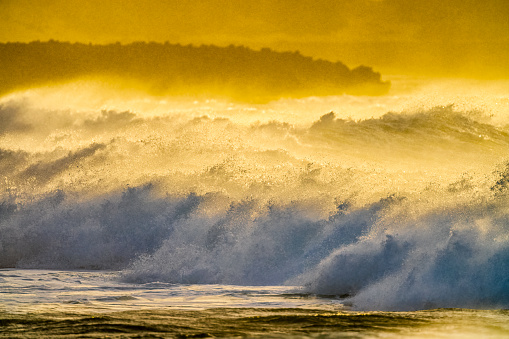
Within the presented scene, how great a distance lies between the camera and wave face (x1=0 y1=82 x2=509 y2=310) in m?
8.79

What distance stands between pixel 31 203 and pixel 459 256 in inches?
398

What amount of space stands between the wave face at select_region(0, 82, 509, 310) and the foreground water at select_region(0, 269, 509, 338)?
3.24 feet

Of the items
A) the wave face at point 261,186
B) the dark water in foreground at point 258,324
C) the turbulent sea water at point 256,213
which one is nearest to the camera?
the dark water in foreground at point 258,324

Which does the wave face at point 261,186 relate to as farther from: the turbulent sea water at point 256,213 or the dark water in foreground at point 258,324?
the dark water in foreground at point 258,324

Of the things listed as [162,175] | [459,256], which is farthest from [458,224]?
[162,175]

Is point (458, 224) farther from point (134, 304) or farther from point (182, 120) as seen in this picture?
point (182, 120)

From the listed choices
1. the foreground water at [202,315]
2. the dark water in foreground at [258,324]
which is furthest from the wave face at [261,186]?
the dark water in foreground at [258,324]

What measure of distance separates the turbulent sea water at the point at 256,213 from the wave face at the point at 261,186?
0.04 m

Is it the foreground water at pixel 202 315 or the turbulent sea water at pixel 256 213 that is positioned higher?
the turbulent sea water at pixel 256 213

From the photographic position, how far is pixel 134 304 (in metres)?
6.96

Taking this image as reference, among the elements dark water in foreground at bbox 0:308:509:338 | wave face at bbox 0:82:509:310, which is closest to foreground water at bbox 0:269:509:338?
dark water in foreground at bbox 0:308:509:338

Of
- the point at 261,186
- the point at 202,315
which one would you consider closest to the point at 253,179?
the point at 261,186

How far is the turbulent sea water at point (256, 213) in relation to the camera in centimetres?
649

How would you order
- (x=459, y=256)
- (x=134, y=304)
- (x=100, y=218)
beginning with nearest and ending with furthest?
(x=134, y=304) → (x=459, y=256) → (x=100, y=218)
